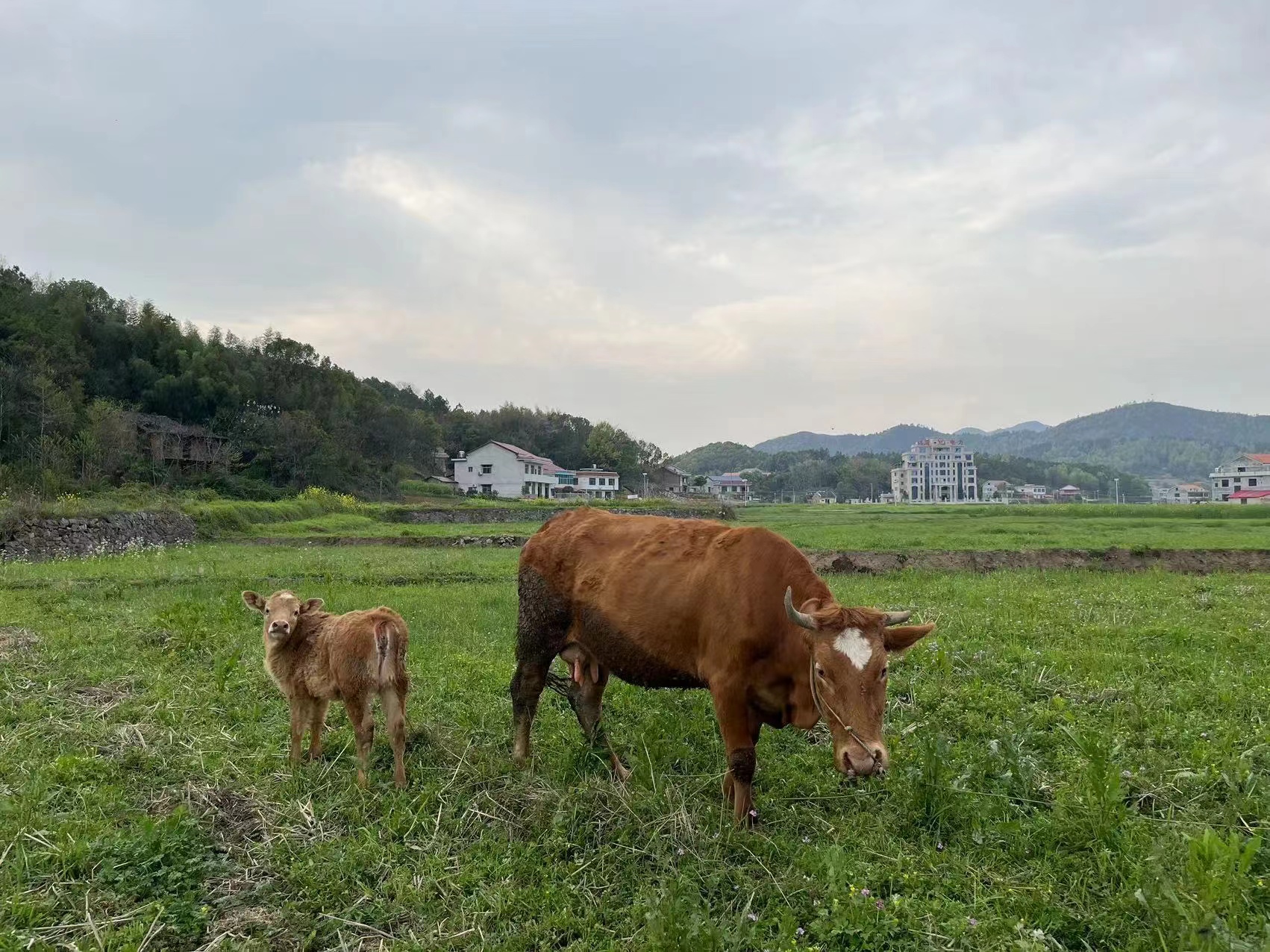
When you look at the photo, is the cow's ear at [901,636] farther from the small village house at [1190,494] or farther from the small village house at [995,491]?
the small village house at [1190,494]

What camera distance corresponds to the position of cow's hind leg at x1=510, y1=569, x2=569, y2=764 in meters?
6.55

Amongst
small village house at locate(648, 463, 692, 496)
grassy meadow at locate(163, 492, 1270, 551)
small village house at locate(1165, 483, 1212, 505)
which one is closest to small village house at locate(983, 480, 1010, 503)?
small village house at locate(1165, 483, 1212, 505)

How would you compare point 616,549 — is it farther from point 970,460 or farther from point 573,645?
point 970,460

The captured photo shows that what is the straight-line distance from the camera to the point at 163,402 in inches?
2073

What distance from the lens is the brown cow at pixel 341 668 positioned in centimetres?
596

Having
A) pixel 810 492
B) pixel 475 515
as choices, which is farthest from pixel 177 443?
pixel 810 492

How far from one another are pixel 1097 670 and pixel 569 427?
103 m

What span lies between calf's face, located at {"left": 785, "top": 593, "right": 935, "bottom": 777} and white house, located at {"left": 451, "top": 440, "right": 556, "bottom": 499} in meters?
76.3

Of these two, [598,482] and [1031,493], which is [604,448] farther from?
[1031,493]

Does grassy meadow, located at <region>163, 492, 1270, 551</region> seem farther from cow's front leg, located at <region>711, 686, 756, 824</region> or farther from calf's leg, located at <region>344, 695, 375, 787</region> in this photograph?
calf's leg, located at <region>344, 695, 375, 787</region>

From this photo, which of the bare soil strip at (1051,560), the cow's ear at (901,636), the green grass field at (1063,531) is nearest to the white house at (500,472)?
the green grass field at (1063,531)

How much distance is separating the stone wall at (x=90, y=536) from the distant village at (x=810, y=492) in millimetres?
45425

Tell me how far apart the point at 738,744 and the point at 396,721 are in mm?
2652

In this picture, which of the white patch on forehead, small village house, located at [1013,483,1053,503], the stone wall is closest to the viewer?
the white patch on forehead
